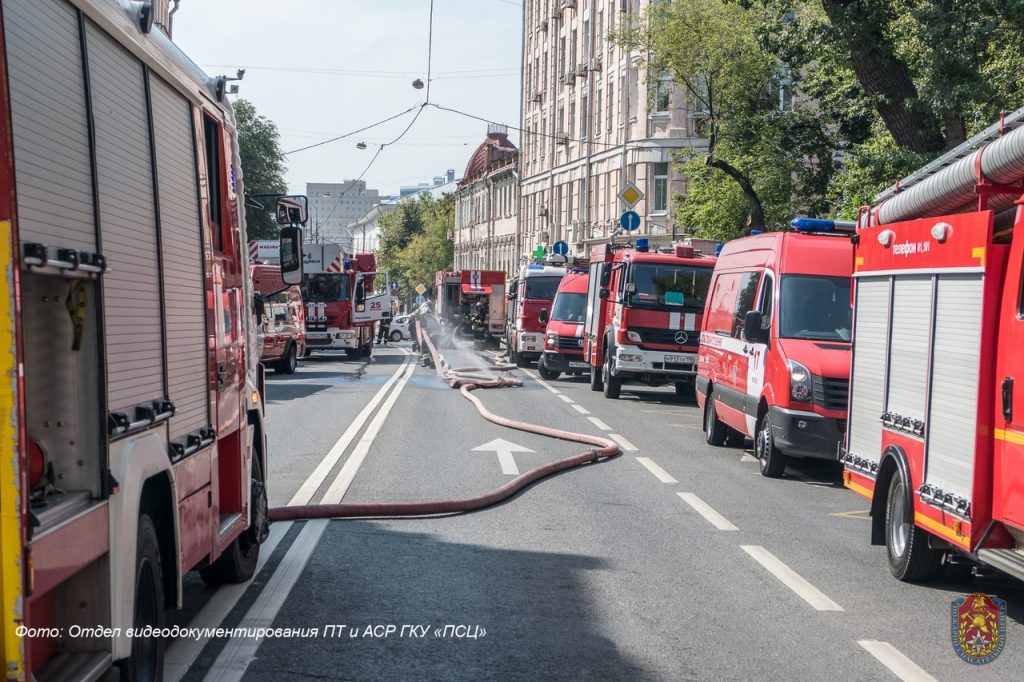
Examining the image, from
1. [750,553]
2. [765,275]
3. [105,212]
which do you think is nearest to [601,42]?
[765,275]

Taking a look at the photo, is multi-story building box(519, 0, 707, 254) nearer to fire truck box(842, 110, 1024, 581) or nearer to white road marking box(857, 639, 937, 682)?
fire truck box(842, 110, 1024, 581)

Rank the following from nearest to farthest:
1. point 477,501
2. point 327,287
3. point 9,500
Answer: point 9,500
point 477,501
point 327,287

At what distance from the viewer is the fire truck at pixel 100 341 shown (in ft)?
11.4

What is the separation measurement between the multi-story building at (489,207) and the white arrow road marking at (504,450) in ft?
201

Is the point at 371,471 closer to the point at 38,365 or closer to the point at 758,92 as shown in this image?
the point at 38,365

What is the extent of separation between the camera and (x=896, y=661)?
591 centimetres

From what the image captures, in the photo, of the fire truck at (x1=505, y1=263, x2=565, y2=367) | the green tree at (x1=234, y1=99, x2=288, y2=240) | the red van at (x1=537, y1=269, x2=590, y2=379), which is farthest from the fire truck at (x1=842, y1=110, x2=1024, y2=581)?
the green tree at (x1=234, y1=99, x2=288, y2=240)

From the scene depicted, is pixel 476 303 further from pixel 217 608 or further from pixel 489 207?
pixel 217 608

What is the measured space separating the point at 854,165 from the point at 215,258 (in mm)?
19131

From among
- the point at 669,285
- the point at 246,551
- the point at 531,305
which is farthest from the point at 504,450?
the point at 531,305

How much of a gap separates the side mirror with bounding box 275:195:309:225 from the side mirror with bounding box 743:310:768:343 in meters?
6.00

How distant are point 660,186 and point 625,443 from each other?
38.7 meters

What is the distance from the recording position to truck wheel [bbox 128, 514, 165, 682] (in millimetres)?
4535

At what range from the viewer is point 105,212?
14.5ft
